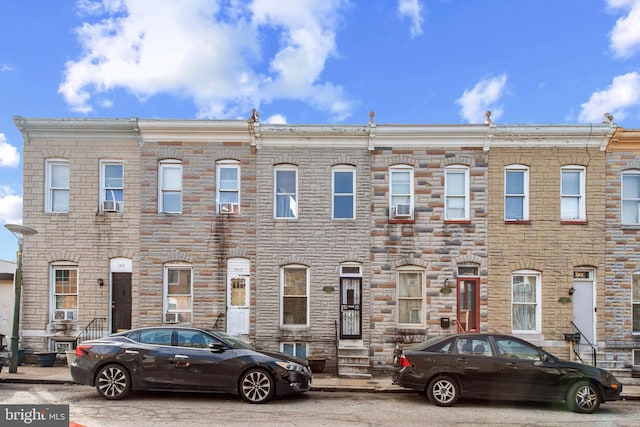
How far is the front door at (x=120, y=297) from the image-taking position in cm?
1455

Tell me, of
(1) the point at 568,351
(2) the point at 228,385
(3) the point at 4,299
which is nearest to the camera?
(2) the point at 228,385

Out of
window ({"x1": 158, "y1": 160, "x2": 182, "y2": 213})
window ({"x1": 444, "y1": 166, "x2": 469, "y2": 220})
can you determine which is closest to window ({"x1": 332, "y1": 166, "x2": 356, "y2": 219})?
window ({"x1": 444, "y1": 166, "x2": 469, "y2": 220})

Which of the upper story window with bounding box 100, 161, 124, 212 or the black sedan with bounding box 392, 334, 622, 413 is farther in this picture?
the upper story window with bounding box 100, 161, 124, 212

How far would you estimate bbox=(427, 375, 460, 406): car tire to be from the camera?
9703mm

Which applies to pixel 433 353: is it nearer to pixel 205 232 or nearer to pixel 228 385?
pixel 228 385

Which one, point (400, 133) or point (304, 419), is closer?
point (304, 419)

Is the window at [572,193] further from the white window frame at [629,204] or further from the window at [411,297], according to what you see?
the window at [411,297]

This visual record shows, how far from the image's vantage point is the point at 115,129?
14.5 metres

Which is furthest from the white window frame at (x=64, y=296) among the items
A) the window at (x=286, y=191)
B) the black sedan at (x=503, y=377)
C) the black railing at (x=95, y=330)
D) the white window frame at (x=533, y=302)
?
the white window frame at (x=533, y=302)

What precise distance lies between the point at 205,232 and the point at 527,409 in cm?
955

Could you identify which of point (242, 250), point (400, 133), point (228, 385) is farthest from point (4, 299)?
point (400, 133)

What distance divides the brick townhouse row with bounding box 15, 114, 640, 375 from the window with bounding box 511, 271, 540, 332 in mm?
42

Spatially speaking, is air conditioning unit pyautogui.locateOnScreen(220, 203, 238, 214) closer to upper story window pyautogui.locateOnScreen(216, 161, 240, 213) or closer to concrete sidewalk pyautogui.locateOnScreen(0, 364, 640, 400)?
upper story window pyautogui.locateOnScreen(216, 161, 240, 213)

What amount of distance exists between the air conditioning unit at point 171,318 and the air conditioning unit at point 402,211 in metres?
7.16
